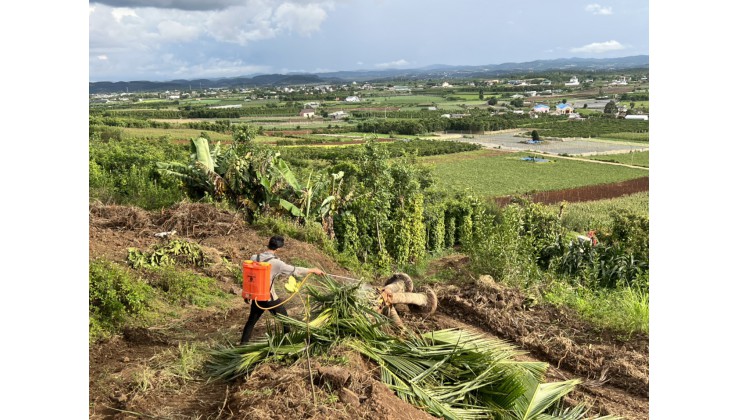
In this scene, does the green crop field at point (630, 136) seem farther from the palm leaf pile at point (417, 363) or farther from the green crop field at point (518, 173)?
the palm leaf pile at point (417, 363)

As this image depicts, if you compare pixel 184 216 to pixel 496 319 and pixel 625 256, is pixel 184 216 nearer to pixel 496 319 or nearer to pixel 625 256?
pixel 496 319

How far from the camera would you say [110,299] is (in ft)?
21.8

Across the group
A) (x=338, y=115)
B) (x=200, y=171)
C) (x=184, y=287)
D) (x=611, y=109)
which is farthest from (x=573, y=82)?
(x=184, y=287)

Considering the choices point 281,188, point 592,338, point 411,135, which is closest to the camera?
point 592,338

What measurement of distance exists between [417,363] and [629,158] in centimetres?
4634

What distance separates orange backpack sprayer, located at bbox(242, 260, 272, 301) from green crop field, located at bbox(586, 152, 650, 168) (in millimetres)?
43702

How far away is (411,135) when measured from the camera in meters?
58.1

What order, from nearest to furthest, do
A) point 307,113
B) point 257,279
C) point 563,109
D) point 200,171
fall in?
point 257,279 → point 200,171 → point 307,113 → point 563,109

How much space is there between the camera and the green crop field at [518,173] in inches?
1430

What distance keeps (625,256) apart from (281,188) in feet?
21.0

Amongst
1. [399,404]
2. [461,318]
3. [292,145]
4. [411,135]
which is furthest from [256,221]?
[411,135]

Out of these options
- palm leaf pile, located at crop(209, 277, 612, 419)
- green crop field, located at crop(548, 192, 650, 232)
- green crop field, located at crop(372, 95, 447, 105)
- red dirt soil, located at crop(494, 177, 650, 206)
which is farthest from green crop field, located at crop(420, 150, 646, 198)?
green crop field, located at crop(372, 95, 447, 105)

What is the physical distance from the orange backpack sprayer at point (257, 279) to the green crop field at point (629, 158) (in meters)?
43.7

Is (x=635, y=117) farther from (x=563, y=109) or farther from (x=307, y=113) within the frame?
(x=307, y=113)
